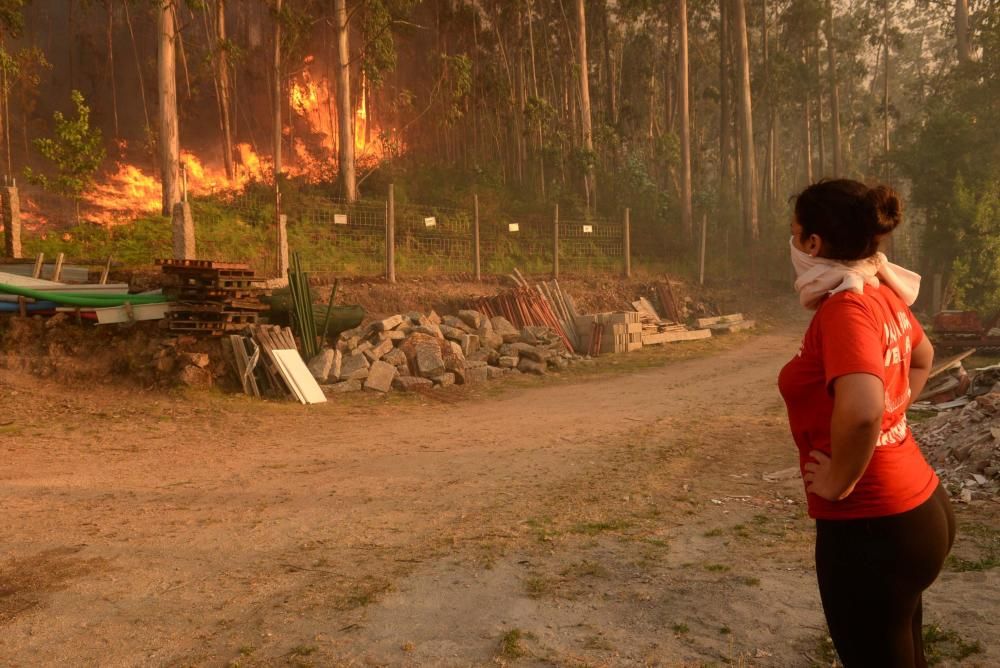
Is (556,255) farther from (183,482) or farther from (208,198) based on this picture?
(183,482)

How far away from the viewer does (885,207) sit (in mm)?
2115

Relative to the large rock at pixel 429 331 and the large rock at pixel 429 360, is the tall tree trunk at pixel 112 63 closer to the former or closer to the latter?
the large rock at pixel 429 331

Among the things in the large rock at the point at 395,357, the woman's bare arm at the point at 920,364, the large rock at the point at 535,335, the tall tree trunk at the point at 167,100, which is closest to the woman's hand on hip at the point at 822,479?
the woman's bare arm at the point at 920,364

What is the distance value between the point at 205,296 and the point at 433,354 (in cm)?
379

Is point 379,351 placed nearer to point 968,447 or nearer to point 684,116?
point 968,447

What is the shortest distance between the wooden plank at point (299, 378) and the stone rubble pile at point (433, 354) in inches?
16.7

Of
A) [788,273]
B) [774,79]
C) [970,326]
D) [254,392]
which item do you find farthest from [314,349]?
[774,79]

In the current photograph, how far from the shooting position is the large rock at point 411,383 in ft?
40.9

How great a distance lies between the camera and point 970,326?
49.4 ft

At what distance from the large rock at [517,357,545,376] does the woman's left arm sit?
12.4 meters

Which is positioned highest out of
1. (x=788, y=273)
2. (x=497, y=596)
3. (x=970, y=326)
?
(x=788, y=273)

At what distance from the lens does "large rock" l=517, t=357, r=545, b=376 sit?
14.4m

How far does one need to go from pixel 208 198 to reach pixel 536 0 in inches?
823

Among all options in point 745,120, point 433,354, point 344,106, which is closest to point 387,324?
point 433,354
